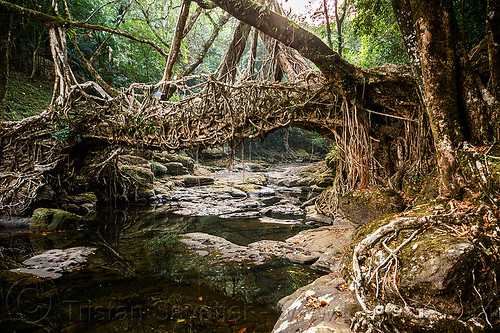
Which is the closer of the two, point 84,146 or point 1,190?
point 1,190

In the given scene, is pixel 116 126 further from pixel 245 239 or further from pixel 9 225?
pixel 245 239

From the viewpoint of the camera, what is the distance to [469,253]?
1.71 meters

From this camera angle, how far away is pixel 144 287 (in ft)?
11.3

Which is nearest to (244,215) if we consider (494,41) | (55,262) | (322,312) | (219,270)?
(219,270)

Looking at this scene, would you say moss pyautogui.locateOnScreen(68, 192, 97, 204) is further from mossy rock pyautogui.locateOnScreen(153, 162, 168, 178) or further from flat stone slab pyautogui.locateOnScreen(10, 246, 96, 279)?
flat stone slab pyautogui.locateOnScreen(10, 246, 96, 279)

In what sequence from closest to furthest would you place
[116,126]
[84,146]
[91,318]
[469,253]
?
[469,253], [91,318], [116,126], [84,146]

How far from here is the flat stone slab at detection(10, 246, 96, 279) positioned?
149 inches

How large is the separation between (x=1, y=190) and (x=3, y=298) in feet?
16.2

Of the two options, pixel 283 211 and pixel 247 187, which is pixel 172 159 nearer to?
pixel 247 187

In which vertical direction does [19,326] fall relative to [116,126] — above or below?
below

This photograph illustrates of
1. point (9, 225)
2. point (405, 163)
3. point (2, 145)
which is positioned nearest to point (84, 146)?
point (2, 145)

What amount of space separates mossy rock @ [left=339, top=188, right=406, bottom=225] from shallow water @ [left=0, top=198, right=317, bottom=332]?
1394mm

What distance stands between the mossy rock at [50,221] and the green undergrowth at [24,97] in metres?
4.14

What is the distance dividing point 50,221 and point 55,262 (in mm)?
2743
